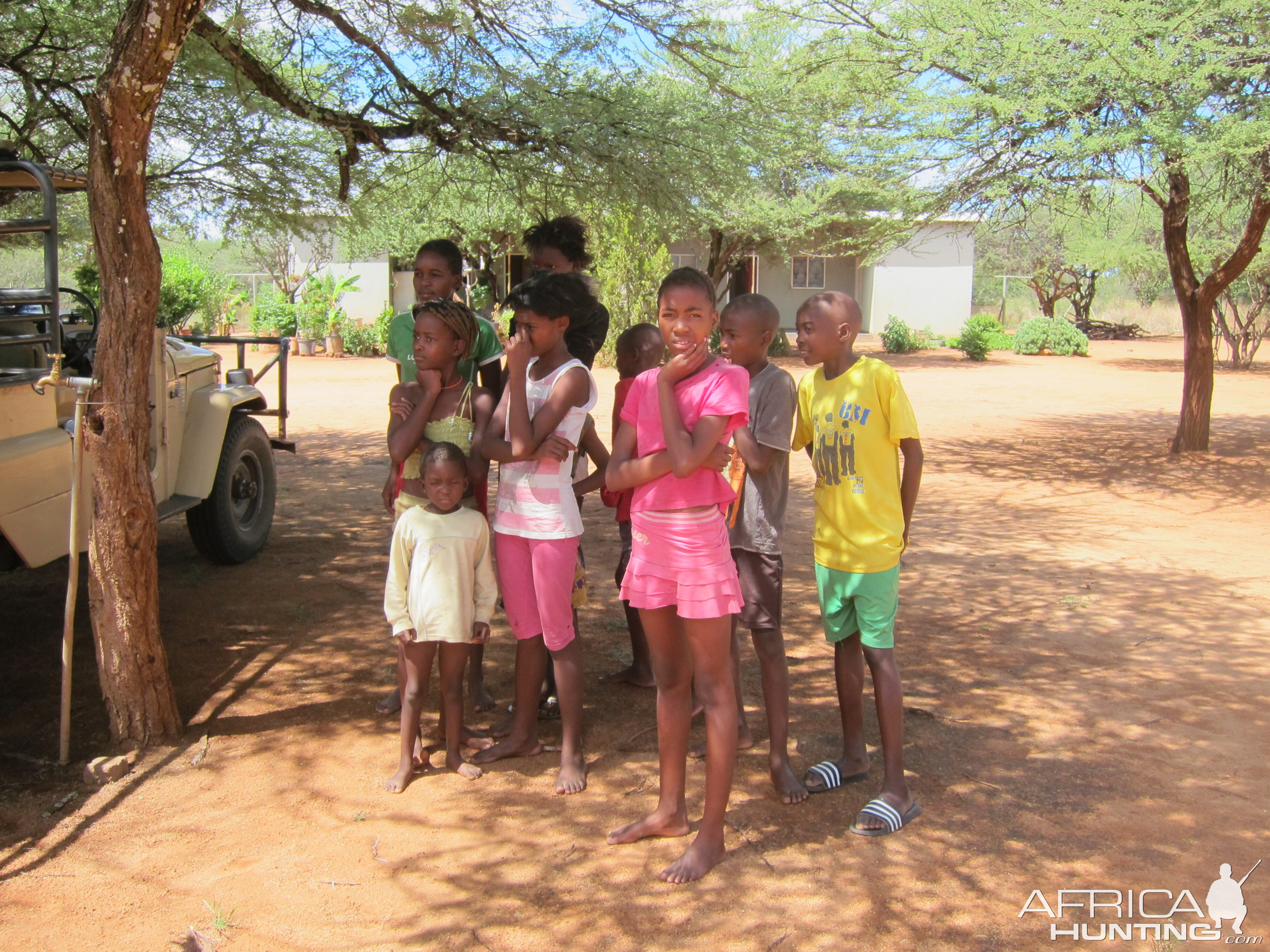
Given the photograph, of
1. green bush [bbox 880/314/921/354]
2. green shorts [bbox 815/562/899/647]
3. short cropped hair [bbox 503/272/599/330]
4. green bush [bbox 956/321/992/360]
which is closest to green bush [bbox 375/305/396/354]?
green bush [bbox 880/314/921/354]

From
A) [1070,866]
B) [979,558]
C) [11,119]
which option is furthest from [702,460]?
[11,119]

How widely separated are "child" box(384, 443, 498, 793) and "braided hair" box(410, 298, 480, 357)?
1.33ft

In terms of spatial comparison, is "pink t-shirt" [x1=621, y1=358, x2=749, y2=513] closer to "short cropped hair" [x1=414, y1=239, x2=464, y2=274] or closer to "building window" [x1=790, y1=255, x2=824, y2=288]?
"short cropped hair" [x1=414, y1=239, x2=464, y2=274]

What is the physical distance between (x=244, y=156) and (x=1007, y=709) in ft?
21.0

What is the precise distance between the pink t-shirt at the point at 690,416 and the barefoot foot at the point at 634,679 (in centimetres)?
144

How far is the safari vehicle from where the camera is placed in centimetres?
382

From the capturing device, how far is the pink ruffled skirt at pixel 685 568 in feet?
9.22

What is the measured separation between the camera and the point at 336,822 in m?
3.18

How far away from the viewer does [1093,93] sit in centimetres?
820

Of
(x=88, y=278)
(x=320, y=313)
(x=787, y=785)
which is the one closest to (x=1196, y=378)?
(x=787, y=785)

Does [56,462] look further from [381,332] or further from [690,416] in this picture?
[381,332]

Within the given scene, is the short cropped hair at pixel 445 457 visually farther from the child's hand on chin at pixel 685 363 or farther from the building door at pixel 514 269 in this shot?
the building door at pixel 514 269

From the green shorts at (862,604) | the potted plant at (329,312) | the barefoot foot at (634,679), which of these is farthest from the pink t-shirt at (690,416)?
the potted plant at (329,312)

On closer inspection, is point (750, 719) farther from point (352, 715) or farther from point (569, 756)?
point (352, 715)
